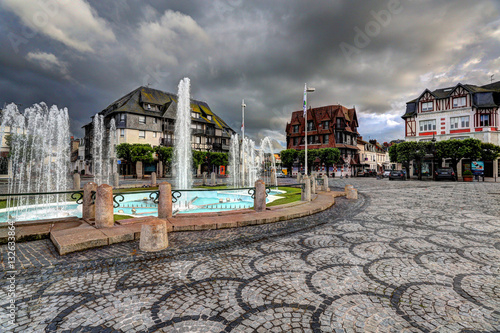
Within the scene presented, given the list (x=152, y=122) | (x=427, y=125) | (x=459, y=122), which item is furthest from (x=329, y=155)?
(x=152, y=122)

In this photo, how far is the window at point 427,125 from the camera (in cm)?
4016

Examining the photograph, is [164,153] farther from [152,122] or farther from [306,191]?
[306,191]

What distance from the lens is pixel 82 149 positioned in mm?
52562

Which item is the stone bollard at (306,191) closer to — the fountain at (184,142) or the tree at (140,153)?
the fountain at (184,142)

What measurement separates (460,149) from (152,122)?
49439 mm

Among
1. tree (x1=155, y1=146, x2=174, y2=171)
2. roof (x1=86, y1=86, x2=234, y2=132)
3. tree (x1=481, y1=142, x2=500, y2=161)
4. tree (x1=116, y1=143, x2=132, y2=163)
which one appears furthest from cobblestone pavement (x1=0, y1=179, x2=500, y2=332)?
roof (x1=86, y1=86, x2=234, y2=132)

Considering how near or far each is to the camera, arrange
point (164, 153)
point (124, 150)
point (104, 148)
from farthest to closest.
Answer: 1. point (104, 148)
2. point (164, 153)
3. point (124, 150)

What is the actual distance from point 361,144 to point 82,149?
6724 centimetres

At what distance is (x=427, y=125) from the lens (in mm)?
40906

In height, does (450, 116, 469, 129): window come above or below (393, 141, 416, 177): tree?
above

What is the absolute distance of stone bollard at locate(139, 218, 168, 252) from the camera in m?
5.03

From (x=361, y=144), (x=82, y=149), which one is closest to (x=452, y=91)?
(x=361, y=144)

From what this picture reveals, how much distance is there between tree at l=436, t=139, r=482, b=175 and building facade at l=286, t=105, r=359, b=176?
61.6 feet

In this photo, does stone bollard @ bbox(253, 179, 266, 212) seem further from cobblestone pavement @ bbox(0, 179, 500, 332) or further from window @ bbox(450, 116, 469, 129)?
window @ bbox(450, 116, 469, 129)
